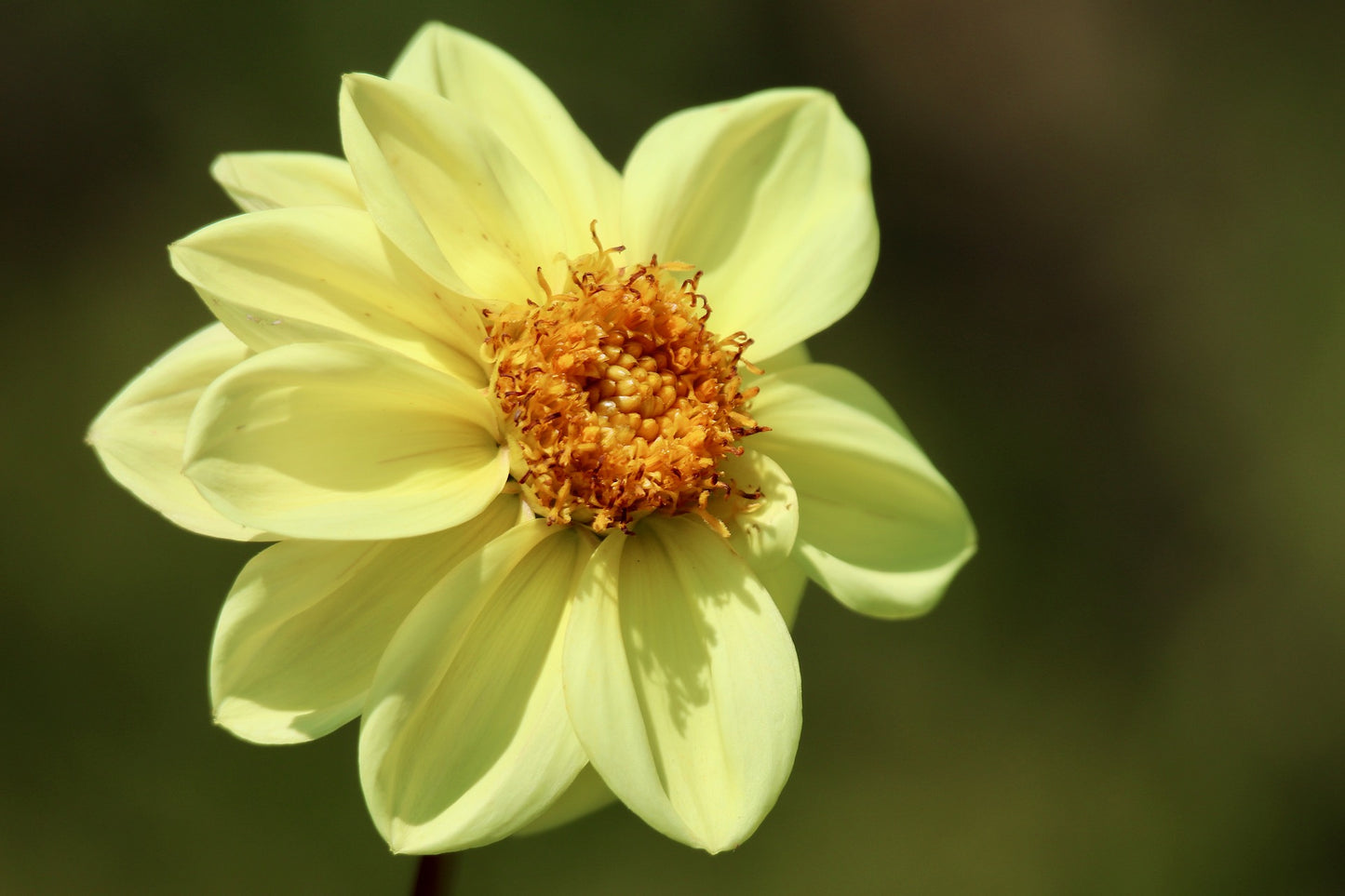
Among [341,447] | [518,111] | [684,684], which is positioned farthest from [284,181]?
[684,684]

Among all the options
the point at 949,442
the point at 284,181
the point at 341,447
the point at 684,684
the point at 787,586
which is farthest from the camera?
the point at 949,442

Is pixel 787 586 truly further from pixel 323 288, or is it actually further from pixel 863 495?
pixel 323 288

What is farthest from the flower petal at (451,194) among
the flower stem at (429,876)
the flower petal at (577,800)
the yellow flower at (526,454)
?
the flower stem at (429,876)

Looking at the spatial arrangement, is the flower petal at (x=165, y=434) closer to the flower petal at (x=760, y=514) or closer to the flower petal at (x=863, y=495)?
the flower petal at (x=760, y=514)

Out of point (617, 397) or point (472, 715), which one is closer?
point (472, 715)

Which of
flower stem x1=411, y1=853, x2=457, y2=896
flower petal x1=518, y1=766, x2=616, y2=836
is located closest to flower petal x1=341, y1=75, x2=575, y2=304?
flower petal x1=518, y1=766, x2=616, y2=836

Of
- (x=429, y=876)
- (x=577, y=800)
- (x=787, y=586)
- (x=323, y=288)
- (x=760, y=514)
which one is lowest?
(x=429, y=876)

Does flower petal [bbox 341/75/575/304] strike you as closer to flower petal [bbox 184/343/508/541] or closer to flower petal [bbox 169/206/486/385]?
flower petal [bbox 169/206/486/385]
